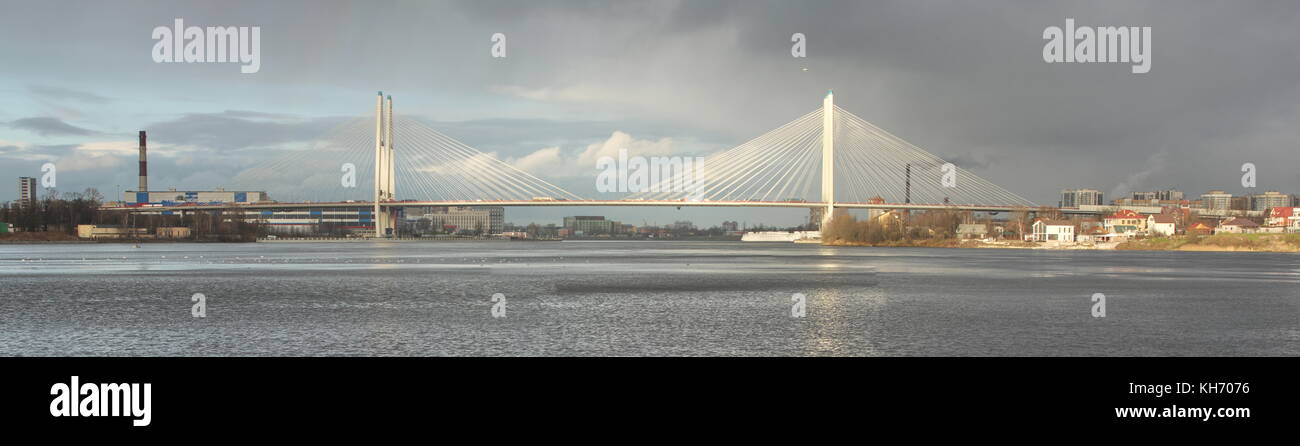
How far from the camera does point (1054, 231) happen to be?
4092 inches

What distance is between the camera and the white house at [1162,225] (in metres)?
105

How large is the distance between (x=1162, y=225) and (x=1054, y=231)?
1311 centimetres

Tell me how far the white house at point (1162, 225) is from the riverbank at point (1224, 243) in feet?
47.4

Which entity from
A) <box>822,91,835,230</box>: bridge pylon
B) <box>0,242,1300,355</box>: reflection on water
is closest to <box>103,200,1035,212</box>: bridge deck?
<box>822,91,835,230</box>: bridge pylon

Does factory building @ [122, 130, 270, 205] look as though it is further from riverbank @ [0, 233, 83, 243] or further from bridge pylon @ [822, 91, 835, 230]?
bridge pylon @ [822, 91, 835, 230]

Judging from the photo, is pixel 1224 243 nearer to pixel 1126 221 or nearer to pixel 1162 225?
pixel 1162 225

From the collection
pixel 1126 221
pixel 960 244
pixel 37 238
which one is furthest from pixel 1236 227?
pixel 37 238

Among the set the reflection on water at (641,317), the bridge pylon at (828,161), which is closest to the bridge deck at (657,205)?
the bridge pylon at (828,161)

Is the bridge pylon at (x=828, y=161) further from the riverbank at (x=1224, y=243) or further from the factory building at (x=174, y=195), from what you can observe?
the factory building at (x=174, y=195)

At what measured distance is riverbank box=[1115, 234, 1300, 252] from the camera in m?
84.1
